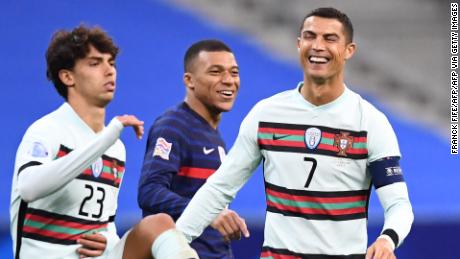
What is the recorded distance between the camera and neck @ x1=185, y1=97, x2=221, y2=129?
5.77 m

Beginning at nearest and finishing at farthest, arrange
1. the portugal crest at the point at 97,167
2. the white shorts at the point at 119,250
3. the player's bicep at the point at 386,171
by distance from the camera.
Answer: the player's bicep at the point at 386,171 → the white shorts at the point at 119,250 → the portugal crest at the point at 97,167

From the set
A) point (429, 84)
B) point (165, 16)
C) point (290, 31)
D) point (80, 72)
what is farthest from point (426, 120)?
point (80, 72)

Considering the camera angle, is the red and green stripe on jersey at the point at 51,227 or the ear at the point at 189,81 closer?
the red and green stripe on jersey at the point at 51,227

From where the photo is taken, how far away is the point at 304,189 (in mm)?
4508

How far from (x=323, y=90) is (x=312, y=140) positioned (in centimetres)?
23

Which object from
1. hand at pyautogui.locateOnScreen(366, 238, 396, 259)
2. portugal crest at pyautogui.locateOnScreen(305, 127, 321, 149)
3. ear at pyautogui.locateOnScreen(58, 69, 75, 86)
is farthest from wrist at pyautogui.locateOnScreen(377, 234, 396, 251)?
ear at pyautogui.locateOnScreen(58, 69, 75, 86)

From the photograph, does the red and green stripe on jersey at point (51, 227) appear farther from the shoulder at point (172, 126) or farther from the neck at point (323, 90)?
the neck at point (323, 90)

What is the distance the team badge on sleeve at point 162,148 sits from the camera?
538 centimetres

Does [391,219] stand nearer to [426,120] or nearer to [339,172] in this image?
[339,172]

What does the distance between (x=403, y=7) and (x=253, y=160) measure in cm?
1121

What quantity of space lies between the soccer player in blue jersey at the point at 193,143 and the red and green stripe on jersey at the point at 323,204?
0.57m

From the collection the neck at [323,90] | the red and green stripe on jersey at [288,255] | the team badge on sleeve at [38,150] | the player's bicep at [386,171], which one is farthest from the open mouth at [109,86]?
the player's bicep at [386,171]

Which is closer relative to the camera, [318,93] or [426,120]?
[318,93]

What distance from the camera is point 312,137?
4555 millimetres
